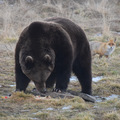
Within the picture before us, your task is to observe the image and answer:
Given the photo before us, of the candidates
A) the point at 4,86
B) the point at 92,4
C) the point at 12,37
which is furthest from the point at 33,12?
the point at 4,86

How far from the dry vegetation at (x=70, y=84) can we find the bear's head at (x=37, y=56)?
0.38 m

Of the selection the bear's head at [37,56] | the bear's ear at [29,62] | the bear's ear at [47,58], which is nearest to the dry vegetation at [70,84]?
the bear's head at [37,56]

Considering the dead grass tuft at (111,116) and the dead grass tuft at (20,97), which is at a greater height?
the dead grass tuft at (111,116)

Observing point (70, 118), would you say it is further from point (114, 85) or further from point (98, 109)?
point (114, 85)

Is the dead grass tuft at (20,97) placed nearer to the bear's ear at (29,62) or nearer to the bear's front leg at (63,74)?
the bear's ear at (29,62)

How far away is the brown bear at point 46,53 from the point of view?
21.0ft

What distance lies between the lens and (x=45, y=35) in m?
6.61

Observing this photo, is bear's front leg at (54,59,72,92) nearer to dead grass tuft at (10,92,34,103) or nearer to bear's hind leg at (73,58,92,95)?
dead grass tuft at (10,92,34,103)

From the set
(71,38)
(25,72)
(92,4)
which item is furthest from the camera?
(92,4)

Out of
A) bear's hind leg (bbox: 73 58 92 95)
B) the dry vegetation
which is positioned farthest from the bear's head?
bear's hind leg (bbox: 73 58 92 95)

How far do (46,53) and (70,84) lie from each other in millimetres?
2289

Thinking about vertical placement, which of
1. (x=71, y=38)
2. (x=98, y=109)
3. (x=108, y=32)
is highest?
(x=71, y=38)

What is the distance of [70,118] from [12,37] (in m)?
8.71

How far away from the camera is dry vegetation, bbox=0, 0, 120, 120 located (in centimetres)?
546
